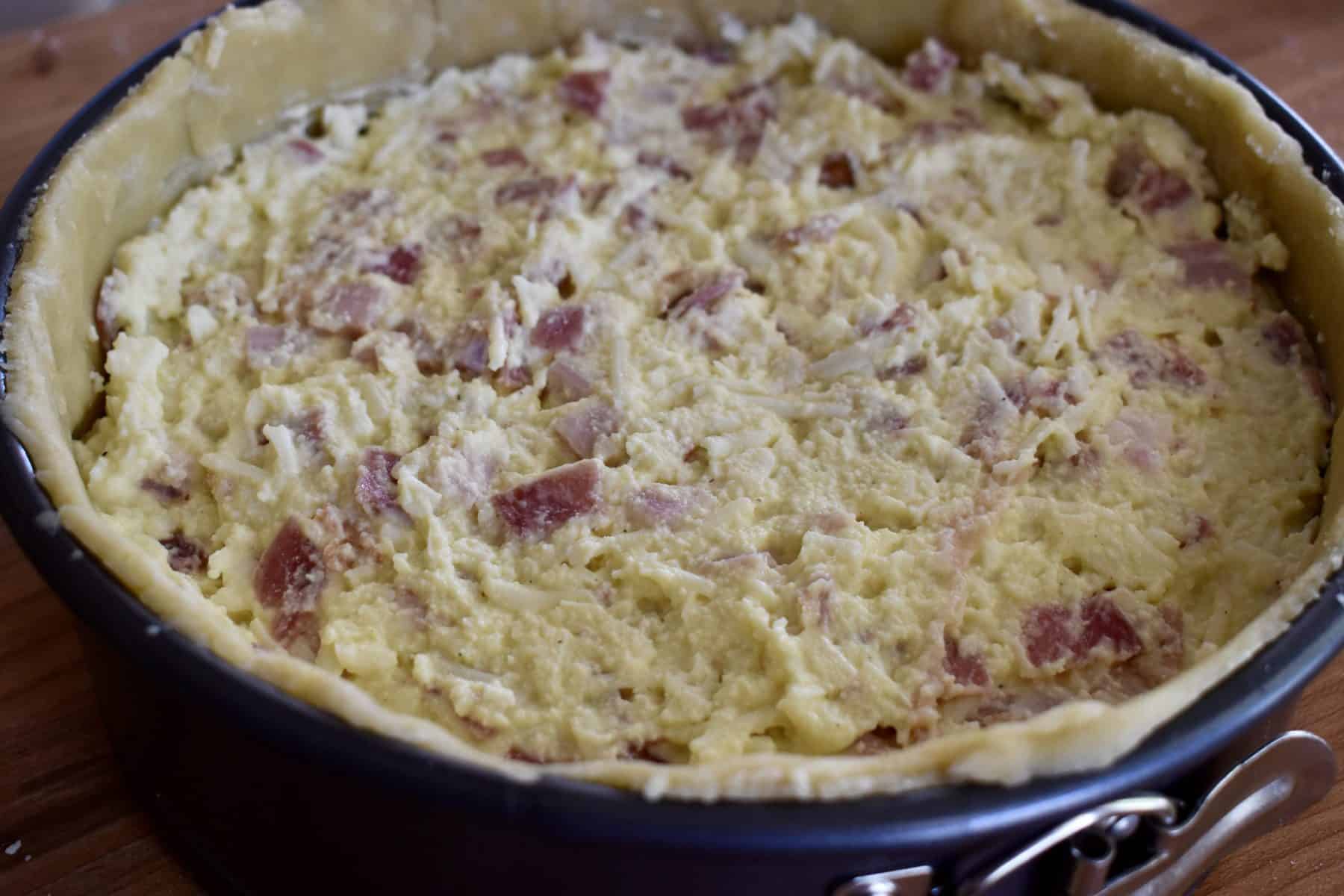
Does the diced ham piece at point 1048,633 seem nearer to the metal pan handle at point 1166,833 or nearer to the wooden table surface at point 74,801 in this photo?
the metal pan handle at point 1166,833

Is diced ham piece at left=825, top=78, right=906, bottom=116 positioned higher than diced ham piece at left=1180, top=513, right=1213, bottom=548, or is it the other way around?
diced ham piece at left=825, top=78, right=906, bottom=116

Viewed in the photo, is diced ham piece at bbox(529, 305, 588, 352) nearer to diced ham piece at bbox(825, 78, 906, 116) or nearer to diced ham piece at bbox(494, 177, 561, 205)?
diced ham piece at bbox(494, 177, 561, 205)

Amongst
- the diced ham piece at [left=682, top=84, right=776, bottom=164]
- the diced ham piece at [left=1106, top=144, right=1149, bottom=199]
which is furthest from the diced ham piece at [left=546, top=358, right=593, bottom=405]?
the diced ham piece at [left=1106, top=144, right=1149, bottom=199]

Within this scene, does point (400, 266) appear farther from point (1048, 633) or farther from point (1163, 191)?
point (1163, 191)

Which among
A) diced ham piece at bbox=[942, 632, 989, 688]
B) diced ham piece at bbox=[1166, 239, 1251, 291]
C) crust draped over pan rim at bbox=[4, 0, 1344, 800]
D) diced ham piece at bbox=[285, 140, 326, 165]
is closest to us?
crust draped over pan rim at bbox=[4, 0, 1344, 800]

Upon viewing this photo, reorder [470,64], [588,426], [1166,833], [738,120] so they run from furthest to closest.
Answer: [470,64], [738,120], [588,426], [1166,833]

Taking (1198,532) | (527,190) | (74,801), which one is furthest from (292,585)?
(1198,532)

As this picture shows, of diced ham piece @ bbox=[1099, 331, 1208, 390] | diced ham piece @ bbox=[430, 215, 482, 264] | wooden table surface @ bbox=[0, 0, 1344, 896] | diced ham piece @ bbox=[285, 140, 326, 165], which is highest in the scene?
diced ham piece @ bbox=[1099, 331, 1208, 390]

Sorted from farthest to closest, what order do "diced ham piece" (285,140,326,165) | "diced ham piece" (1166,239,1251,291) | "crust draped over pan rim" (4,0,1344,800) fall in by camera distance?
"diced ham piece" (285,140,326,165)
"diced ham piece" (1166,239,1251,291)
"crust draped over pan rim" (4,0,1344,800)
